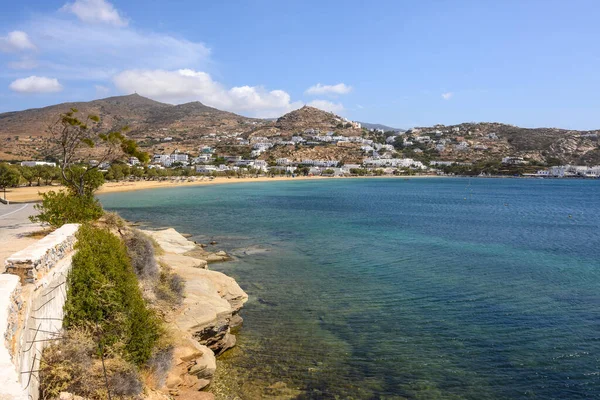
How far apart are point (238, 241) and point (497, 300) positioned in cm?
1757

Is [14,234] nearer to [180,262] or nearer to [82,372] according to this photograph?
[180,262]

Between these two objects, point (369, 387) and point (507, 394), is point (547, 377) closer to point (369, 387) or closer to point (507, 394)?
point (507, 394)

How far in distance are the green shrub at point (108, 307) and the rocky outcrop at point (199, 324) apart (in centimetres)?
88

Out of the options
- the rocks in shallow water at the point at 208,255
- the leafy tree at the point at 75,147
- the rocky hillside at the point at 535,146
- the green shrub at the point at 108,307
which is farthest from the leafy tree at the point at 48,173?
the rocky hillside at the point at 535,146

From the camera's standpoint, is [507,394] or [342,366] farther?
[342,366]

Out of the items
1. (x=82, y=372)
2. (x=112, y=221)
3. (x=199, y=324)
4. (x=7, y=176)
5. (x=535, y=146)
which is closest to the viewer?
(x=82, y=372)

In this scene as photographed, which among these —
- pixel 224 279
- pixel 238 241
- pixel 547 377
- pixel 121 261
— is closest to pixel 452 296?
pixel 547 377

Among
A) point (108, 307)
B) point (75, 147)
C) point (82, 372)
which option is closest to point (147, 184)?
point (75, 147)

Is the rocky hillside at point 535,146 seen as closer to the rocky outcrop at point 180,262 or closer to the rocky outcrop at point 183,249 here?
the rocky outcrop at point 183,249

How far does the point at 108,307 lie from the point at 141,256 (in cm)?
498

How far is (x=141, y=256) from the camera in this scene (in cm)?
1409

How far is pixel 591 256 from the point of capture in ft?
81.9

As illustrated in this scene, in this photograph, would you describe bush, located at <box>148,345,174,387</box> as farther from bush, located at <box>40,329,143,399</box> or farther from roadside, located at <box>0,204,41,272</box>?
roadside, located at <box>0,204,41,272</box>

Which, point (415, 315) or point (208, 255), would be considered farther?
point (208, 255)
